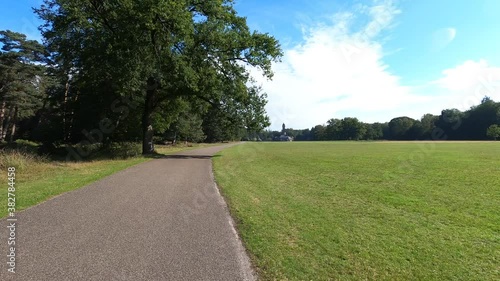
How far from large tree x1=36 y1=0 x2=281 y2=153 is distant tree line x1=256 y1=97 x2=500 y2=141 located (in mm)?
83949

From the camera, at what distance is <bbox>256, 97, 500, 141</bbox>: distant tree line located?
358 feet

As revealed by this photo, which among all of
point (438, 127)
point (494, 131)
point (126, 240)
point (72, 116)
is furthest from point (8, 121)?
point (438, 127)

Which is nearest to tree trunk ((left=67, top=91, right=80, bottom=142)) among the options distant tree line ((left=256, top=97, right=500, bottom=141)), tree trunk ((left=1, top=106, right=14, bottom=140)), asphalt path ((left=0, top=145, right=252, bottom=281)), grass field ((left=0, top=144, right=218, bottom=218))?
tree trunk ((left=1, top=106, right=14, bottom=140))

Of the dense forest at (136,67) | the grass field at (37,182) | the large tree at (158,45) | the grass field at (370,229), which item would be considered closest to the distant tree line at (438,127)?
the dense forest at (136,67)

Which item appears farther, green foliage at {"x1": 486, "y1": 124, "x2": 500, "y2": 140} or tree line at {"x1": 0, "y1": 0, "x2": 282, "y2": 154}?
green foliage at {"x1": 486, "y1": 124, "x2": 500, "y2": 140}

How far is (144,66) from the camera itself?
75.4ft

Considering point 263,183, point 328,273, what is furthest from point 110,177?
point 328,273

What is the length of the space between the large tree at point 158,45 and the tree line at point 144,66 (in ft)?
0.21

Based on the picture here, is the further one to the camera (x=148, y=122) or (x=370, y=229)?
(x=148, y=122)

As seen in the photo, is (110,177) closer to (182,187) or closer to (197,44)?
(182,187)

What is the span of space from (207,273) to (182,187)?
707 centimetres

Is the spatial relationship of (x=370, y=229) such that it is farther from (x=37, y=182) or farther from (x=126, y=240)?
(x=37, y=182)

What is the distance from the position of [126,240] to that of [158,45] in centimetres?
2044

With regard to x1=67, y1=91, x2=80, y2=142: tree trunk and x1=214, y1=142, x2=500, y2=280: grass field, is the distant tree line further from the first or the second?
x1=214, y1=142, x2=500, y2=280: grass field
